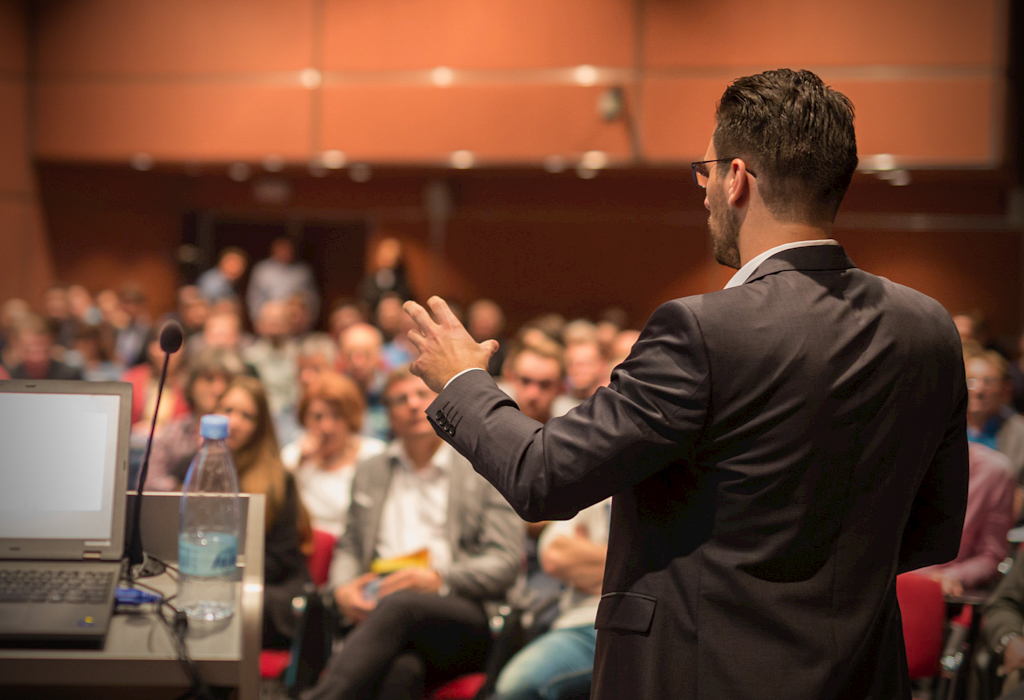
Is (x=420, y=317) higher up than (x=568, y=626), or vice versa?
(x=420, y=317)


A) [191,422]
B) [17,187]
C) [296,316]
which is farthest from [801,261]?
[17,187]

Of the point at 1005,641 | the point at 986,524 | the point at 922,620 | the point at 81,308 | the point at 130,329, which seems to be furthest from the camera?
the point at 81,308

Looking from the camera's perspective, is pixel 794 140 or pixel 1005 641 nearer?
pixel 794 140

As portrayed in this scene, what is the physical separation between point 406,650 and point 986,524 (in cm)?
196

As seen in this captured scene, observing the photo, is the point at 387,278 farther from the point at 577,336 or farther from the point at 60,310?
the point at 577,336

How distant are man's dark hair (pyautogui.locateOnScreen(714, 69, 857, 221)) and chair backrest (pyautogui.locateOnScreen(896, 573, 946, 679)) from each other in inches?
64.2

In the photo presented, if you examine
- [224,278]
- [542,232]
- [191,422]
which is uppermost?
[542,232]

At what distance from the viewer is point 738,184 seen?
4.04 ft

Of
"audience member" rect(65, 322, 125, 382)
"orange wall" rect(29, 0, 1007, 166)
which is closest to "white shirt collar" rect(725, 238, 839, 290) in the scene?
"audience member" rect(65, 322, 125, 382)

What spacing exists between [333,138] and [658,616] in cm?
714

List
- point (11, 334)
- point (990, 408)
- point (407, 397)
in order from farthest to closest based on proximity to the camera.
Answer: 1. point (11, 334)
2. point (990, 408)
3. point (407, 397)

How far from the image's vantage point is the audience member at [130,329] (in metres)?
7.35

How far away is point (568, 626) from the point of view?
2658mm

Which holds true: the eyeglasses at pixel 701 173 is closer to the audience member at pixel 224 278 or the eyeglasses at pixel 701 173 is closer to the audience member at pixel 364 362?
the audience member at pixel 364 362
